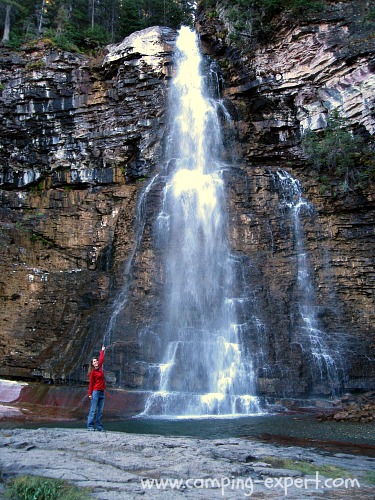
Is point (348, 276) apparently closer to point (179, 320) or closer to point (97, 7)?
point (179, 320)

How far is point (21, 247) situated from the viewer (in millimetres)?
23266

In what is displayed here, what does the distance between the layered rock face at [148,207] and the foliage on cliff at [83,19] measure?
3122mm

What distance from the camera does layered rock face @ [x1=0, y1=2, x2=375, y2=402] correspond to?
18188 mm

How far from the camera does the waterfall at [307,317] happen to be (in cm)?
1657

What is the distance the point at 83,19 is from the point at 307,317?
99.2ft

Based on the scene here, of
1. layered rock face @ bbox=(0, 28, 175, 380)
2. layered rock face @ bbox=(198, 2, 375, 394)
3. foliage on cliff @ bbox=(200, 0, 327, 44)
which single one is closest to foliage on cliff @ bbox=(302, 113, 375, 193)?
layered rock face @ bbox=(198, 2, 375, 394)

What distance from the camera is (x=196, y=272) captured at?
20594mm

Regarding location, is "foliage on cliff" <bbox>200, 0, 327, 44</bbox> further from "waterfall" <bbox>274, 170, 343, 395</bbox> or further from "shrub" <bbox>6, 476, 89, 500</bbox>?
"shrub" <bbox>6, 476, 89, 500</bbox>

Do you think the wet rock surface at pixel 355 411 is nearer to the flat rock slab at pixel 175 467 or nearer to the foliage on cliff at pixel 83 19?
the flat rock slab at pixel 175 467

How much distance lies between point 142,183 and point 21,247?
23.5 feet

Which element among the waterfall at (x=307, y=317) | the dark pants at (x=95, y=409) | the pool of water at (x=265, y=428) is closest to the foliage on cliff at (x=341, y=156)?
the waterfall at (x=307, y=317)

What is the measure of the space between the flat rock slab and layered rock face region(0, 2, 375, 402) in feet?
27.8

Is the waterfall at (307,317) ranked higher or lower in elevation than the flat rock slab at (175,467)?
higher

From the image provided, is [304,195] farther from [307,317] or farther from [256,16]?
[256,16]
